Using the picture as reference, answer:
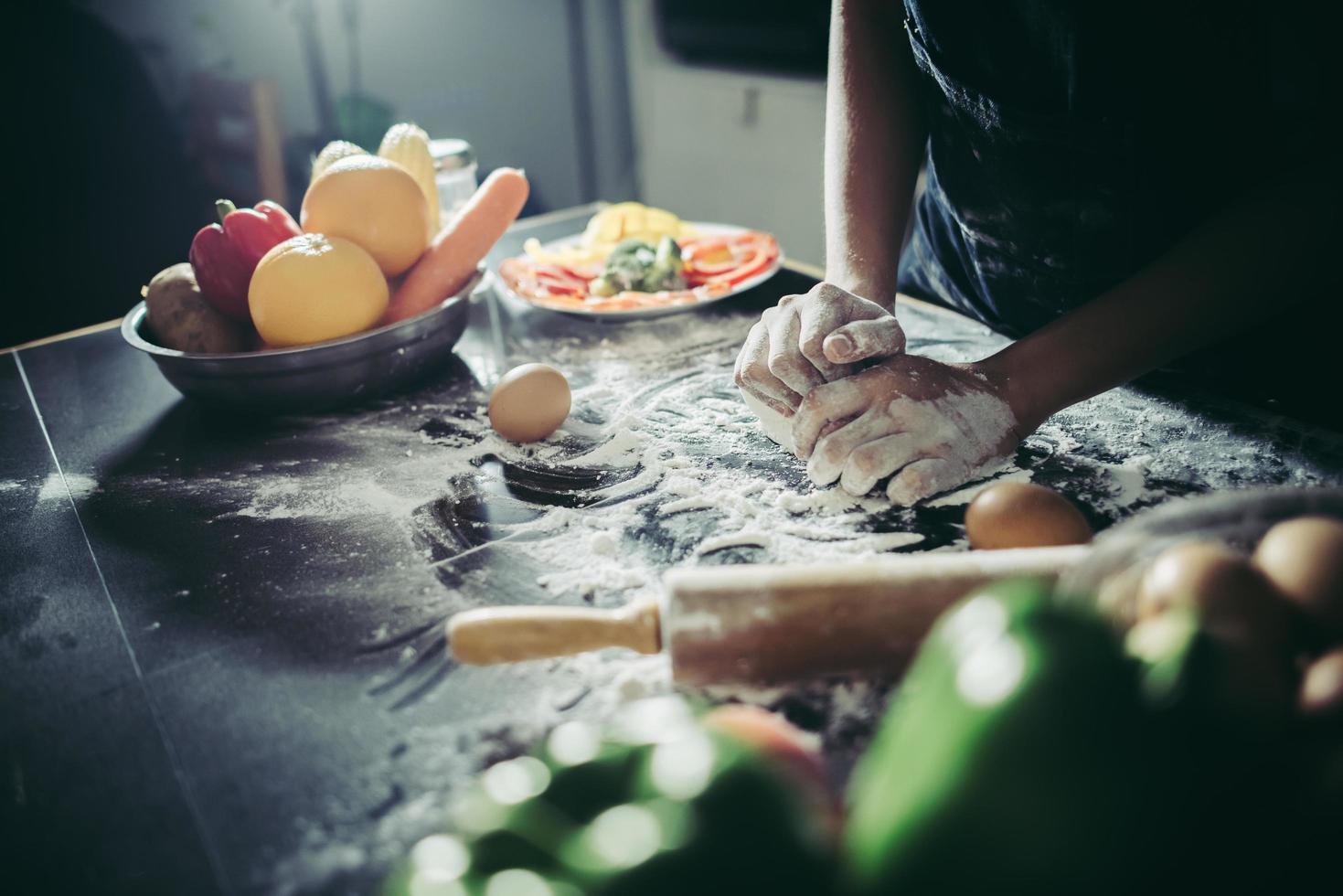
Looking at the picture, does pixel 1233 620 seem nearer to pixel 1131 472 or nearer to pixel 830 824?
pixel 830 824

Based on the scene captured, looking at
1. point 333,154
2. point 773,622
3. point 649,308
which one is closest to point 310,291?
point 333,154

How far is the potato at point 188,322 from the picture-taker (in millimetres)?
1238

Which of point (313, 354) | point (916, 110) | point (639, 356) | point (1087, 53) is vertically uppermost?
point (1087, 53)

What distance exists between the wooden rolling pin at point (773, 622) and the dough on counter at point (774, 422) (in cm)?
39

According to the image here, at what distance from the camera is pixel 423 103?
4223mm

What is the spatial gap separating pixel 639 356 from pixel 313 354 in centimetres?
49

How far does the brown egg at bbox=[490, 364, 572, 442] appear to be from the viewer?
1174 millimetres

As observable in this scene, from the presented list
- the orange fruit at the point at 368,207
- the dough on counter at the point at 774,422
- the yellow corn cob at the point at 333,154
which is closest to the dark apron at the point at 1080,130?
the dough on counter at the point at 774,422

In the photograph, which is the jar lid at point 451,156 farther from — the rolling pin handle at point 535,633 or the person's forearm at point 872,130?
the rolling pin handle at point 535,633

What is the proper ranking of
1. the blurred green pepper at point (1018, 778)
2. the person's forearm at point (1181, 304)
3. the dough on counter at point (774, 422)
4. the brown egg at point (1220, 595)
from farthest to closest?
the dough on counter at point (774, 422), the person's forearm at point (1181, 304), the brown egg at point (1220, 595), the blurred green pepper at point (1018, 778)

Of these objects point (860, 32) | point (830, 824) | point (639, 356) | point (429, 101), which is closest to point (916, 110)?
point (860, 32)

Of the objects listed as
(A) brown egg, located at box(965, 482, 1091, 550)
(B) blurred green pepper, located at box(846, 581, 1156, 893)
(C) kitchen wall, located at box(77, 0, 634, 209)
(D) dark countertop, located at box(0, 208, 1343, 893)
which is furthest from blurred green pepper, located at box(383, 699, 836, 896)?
(C) kitchen wall, located at box(77, 0, 634, 209)

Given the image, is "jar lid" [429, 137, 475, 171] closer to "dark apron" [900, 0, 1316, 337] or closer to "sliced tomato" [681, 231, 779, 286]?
"sliced tomato" [681, 231, 779, 286]

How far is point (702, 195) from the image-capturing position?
3918 mm
